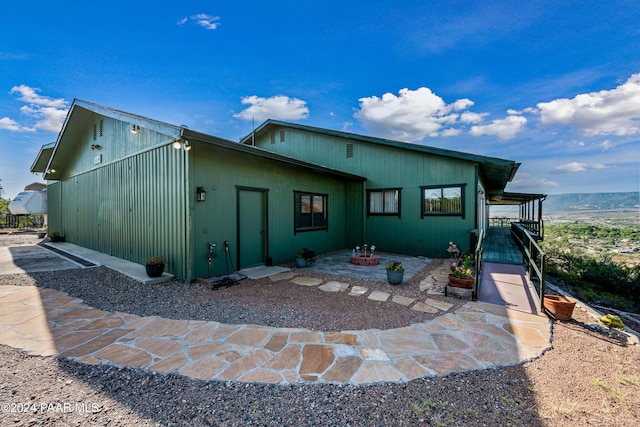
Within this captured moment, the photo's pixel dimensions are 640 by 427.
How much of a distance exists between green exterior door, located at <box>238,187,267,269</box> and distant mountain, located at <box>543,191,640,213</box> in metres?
65.9

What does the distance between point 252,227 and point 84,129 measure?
8.49 meters

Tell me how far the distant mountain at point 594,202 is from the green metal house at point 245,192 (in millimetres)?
60783

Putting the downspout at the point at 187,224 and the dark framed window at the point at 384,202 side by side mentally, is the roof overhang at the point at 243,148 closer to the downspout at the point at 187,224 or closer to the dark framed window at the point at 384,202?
the downspout at the point at 187,224

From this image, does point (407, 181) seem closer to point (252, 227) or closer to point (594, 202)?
point (252, 227)

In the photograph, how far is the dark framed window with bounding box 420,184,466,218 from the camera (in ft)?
28.2

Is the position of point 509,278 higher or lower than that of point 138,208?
lower

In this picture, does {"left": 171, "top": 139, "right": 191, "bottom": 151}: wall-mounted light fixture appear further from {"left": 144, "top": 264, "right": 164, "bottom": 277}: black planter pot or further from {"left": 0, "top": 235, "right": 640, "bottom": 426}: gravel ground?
{"left": 0, "top": 235, "right": 640, "bottom": 426}: gravel ground

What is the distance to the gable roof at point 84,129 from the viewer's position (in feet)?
17.7

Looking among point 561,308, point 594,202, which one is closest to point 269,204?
point 561,308

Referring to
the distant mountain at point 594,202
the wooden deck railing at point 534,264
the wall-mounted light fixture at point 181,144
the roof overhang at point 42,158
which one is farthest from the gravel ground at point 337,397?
the distant mountain at point 594,202

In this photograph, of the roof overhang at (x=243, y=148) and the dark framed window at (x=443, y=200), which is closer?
the roof overhang at (x=243, y=148)

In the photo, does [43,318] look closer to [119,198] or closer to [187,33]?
[119,198]

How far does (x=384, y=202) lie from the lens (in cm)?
1013

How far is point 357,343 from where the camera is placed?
320 cm
